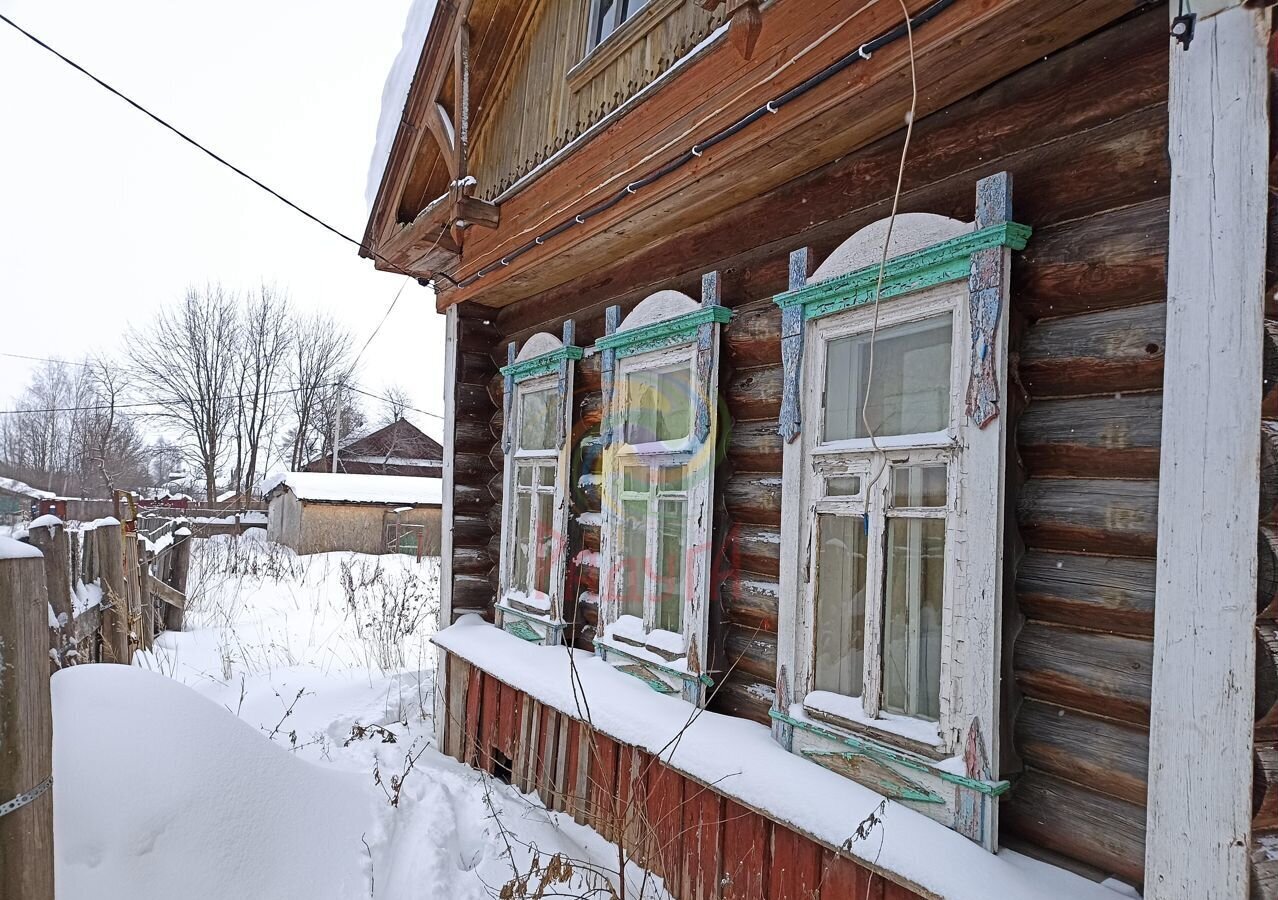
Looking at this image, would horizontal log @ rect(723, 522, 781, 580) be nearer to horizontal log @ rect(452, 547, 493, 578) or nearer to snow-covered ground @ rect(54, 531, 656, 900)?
snow-covered ground @ rect(54, 531, 656, 900)

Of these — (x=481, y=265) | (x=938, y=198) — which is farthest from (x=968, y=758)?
(x=481, y=265)

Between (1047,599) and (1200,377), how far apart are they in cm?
75

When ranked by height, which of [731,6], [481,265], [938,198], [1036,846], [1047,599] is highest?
[731,6]

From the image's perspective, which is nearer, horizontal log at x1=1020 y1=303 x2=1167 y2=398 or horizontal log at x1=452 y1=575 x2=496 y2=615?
horizontal log at x1=1020 y1=303 x2=1167 y2=398

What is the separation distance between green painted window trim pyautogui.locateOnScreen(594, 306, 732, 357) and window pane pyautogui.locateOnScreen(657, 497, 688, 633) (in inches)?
30.5

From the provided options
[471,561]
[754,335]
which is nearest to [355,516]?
[471,561]

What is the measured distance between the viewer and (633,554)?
3832 millimetres

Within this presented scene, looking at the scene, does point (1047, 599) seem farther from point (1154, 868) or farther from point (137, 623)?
point (137, 623)

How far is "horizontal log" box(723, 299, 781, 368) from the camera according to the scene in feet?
10.0

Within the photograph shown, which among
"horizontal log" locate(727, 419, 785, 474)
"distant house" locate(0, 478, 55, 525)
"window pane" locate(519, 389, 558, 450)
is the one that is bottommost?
"distant house" locate(0, 478, 55, 525)

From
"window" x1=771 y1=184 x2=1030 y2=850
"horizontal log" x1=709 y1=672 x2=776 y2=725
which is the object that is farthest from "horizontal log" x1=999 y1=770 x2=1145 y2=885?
"horizontal log" x1=709 y1=672 x2=776 y2=725

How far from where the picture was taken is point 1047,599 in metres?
2.09

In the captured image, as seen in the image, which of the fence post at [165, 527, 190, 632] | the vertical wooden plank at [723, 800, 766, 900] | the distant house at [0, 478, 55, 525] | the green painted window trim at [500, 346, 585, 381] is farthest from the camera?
the distant house at [0, 478, 55, 525]

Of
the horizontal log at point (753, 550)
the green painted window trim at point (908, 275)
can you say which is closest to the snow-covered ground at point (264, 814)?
the horizontal log at point (753, 550)
